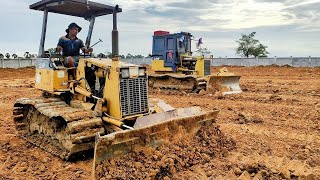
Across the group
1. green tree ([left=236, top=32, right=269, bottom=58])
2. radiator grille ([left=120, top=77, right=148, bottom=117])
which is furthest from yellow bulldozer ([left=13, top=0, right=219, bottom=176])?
green tree ([left=236, top=32, right=269, bottom=58])

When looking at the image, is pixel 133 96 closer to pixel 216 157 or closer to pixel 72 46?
pixel 216 157

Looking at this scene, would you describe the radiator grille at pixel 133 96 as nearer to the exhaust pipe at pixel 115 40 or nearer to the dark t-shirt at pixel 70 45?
the exhaust pipe at pixel 115 40

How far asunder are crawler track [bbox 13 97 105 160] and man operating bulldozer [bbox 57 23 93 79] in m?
0.82

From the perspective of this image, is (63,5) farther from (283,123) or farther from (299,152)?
(283,123)

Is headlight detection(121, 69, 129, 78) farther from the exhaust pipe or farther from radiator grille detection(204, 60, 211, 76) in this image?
radiator grille detection(204, 60, 211, 76)

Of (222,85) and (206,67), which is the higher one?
(206,67)

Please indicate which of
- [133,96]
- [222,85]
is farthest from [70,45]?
[222,85]

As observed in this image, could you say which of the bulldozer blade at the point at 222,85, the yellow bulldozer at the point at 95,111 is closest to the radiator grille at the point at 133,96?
the yellow bulldozer at the point at 95,111

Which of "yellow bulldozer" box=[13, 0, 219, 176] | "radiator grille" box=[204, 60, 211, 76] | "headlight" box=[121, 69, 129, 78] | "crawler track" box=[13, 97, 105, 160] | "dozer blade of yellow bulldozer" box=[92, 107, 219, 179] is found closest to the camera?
"dozer blade of yellow bulldozer" box=[92, 107, 219, 179]

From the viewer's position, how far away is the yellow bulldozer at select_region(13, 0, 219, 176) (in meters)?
5.51

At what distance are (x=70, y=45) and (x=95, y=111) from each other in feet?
6.22

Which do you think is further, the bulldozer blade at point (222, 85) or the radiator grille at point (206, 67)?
the radiator grille at point (206, 67)

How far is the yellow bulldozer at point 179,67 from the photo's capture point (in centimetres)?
1513

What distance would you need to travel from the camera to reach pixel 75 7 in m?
7.33
